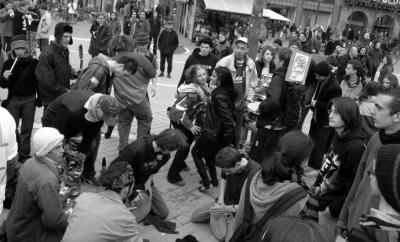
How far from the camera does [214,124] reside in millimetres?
5215

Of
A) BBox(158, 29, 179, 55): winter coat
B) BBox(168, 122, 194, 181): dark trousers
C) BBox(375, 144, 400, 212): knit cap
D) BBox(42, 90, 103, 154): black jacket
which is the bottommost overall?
BBox(168, 122, 194, 181): dark trousers

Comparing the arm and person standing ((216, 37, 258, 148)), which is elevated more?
person standing ((216, 37, 258, 148))

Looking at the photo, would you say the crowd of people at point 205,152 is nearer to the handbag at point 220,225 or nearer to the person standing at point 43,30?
the handbag at point 220,225

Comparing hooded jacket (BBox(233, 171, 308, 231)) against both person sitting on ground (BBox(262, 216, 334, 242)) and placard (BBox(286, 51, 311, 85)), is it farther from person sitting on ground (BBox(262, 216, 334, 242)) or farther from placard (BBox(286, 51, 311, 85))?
placard (BBox(286, 51, 311, 85))

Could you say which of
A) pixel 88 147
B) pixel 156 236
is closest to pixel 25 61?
pixel 88 147

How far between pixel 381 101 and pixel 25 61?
439 centimetres

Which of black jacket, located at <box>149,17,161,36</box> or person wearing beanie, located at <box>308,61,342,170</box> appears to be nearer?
person wearing beanie, located at <box>308,61,342,170</box>

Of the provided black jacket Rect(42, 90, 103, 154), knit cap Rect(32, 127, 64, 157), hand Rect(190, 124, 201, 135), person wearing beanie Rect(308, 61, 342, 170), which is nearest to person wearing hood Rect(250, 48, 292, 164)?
person wearing beanie Rect(308, 61, 342, 170)

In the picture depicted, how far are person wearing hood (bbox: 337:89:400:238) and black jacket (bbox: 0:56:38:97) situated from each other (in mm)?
4252

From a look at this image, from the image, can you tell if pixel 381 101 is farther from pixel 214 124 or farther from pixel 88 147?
pixel 88 147

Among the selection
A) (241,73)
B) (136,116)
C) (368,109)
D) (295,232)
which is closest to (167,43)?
(241,73)

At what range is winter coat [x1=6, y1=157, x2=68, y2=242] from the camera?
3174 millimetres

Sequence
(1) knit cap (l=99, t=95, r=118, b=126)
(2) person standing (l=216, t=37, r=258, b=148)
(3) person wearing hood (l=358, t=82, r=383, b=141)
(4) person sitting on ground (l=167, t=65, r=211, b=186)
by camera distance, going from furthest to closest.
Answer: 1. (2) person standing (l=216, t=37, r=258, b=148)
2. (4) person sitting on ground (l=167, t=65, r=211, b=186)
3. (3) person wearing hood (l=358, t=82, r=383, b=141)
4. (1) knit cap (l=99, t=95, r=118, b=126)

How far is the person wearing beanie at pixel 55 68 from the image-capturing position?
540cm
